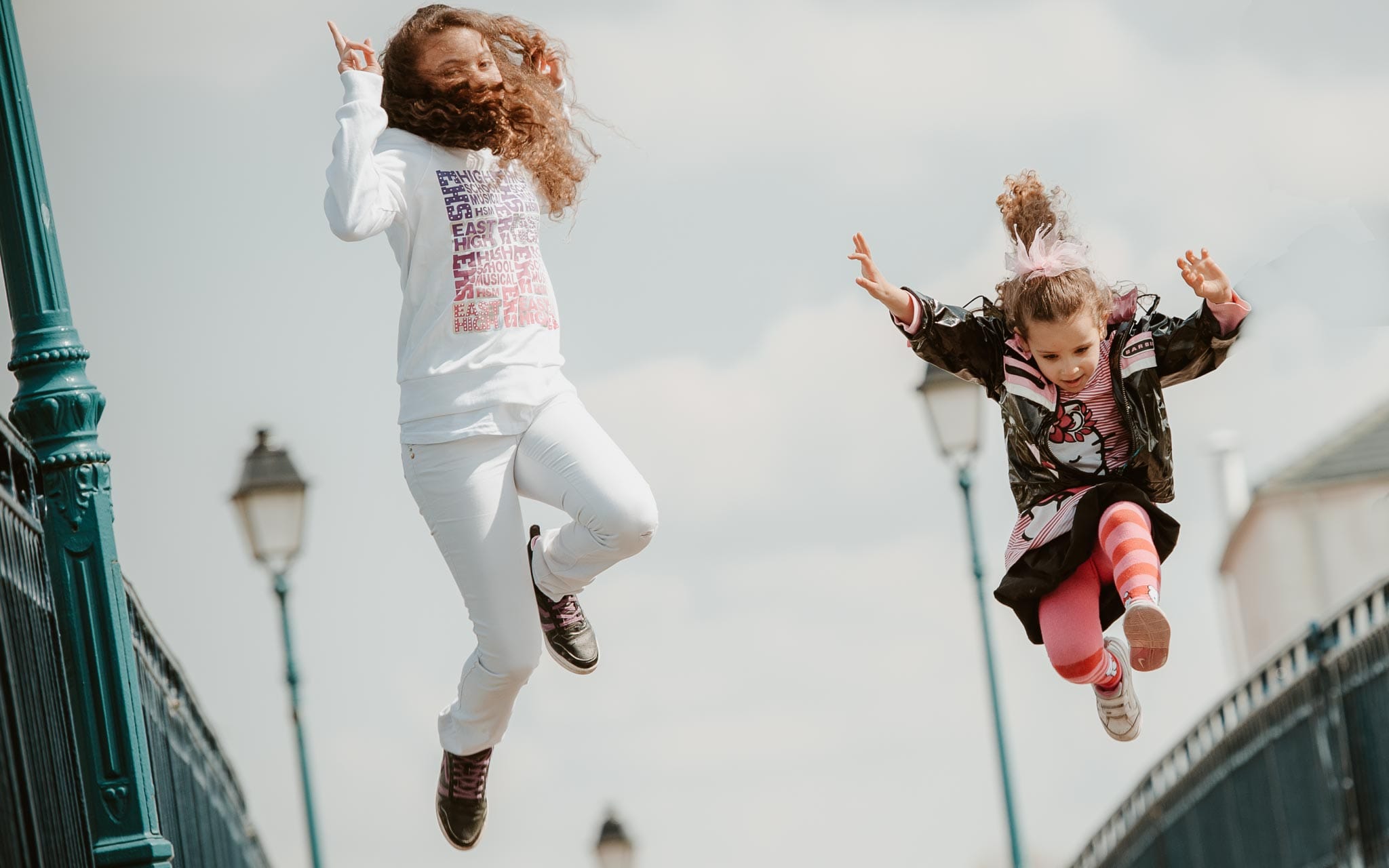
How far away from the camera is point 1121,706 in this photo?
6.09 m

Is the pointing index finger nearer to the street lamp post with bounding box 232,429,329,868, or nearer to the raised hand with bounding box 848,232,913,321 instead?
the raised hand with bounding box 848,232,913,321

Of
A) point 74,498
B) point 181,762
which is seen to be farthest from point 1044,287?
point 181,762

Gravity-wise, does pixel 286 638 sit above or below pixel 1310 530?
above

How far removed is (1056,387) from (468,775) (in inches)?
80.6

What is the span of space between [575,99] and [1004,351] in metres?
1.42

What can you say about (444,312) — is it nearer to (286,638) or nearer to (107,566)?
(107,566)

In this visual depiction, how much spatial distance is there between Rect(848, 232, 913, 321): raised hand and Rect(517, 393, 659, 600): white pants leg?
32.3 inches

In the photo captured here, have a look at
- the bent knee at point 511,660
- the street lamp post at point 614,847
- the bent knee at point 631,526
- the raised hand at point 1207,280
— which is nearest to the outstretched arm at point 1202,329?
the raised hand at point 1207,280

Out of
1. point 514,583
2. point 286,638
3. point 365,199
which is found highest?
point 365,199

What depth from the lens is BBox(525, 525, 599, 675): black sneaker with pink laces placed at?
6.05 m

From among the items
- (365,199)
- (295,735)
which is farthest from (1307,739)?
(365,199)

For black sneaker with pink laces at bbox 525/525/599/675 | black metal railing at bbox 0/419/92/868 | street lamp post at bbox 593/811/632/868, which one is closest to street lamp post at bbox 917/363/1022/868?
black sneaker with pink laces at bbox 525/525/599/675

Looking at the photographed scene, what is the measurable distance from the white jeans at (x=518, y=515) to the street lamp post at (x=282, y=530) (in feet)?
23.9

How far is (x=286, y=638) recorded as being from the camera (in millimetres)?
13164
